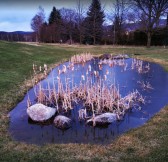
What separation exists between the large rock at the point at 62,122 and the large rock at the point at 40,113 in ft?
1.55

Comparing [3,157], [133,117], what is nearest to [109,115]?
[133,117]

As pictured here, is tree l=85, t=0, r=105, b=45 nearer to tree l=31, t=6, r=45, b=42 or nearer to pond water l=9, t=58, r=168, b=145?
tree l=31, t=6, r=45, b=42

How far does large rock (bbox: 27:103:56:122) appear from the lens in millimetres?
9266

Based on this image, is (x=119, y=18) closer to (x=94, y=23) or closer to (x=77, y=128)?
(x=94, y=23)

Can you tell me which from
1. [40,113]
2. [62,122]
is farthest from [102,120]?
[40,113]

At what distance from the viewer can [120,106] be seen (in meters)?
9.98

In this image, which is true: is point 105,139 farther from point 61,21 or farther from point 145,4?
point 61,21

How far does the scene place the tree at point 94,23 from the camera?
156ft

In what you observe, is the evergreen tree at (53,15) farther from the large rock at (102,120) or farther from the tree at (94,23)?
the large rock at (102,120)

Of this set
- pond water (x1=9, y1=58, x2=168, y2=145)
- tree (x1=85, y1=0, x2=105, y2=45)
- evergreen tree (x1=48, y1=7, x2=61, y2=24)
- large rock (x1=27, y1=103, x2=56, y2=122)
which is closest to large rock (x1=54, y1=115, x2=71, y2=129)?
pond water (x1=9, y1=58, x2=168, y2=145)

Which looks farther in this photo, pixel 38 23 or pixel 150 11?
pixel 38 23

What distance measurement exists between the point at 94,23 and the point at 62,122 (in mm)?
39801

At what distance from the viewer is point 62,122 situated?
28.8 ft

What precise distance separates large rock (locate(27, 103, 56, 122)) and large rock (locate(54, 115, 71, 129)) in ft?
1.55
